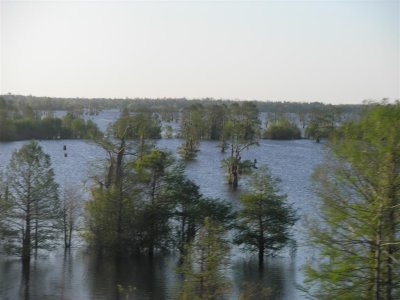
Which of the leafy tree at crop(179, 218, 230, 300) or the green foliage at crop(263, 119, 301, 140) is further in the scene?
the green foliage at crop(263, 119, 301, 140)

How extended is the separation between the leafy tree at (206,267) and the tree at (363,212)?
2.57 m

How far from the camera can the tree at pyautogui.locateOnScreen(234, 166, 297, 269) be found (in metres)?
27.4

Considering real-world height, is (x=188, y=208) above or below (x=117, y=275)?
above

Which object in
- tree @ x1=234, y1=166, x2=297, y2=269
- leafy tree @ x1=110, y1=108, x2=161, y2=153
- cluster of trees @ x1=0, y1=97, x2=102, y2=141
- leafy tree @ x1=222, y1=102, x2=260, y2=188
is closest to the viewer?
tree @ x1=234, y1=166, x2=297, y2=269

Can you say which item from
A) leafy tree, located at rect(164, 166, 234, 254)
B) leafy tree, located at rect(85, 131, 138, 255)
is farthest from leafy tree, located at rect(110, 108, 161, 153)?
leafy tree, located at rect(164, 166, 234, 254)

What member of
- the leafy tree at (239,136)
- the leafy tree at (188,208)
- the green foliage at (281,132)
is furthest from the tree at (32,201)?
the green foliage at (281,132)

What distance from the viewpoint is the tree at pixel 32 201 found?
26016 millimetres

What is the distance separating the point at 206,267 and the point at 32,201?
45.3 feet

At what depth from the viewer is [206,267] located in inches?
595

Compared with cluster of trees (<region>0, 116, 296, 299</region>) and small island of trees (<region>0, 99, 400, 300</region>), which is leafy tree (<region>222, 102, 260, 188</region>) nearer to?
small island of trees (<region>0, 99, 400, 300</region>)

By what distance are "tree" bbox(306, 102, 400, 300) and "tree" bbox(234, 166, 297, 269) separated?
12931 mm

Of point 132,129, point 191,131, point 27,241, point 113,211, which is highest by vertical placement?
point 132,129

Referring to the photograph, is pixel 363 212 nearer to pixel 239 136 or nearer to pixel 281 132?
pixel 239 136

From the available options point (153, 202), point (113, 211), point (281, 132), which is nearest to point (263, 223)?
point (153, 202)
